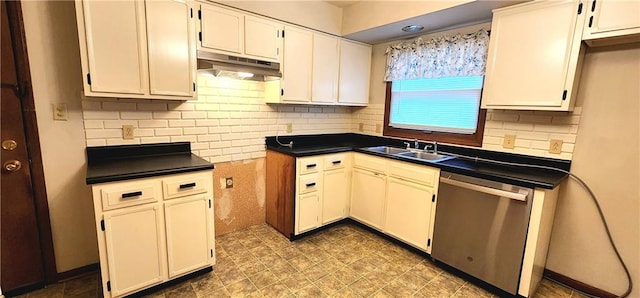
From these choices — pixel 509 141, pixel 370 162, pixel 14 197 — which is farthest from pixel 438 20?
pixel 14 197

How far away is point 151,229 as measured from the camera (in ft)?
6.06

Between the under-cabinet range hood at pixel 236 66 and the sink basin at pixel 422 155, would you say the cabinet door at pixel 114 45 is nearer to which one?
the under-cabinet range hood at pixel 236 66

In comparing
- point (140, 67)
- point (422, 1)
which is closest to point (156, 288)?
point (140, 67)

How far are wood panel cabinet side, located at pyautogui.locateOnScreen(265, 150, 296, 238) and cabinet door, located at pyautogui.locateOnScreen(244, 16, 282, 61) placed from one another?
991 millimetres

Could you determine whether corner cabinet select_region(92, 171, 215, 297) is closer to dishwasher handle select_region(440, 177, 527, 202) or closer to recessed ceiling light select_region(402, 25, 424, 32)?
dishwasher handle select_region(440, 177, 527, 202)

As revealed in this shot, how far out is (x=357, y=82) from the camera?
3.43m

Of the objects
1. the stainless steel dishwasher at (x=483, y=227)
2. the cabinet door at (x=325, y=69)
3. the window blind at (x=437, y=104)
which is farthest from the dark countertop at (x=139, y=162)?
the window blind at (x=437, y=104)

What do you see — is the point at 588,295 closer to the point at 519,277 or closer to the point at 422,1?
the point at 519,277

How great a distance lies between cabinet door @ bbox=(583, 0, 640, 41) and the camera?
164 cm

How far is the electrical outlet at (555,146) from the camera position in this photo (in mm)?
2154

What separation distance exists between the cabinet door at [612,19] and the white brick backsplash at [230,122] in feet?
1.92

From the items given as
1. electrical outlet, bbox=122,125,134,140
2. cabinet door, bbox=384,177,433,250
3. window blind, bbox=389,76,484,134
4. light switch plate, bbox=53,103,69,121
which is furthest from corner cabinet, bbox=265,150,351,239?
light switch plate, bbox=53,103,69,121

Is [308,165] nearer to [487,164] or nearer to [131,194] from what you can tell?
[131,194]

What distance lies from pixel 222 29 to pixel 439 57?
6.91 feet
